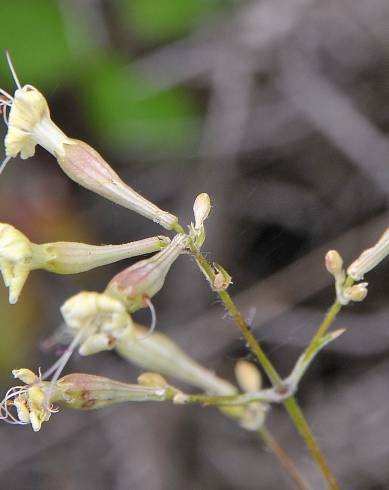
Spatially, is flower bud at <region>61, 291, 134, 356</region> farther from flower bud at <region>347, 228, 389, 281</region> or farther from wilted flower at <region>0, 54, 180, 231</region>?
flower bud at <region>347, 228, 389, 281</region>

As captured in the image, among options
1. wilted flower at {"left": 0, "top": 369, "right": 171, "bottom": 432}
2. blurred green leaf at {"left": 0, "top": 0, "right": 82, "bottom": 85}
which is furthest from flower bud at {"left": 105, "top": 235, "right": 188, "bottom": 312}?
blurred green leaf at {"left": 0, "top": 0, "right": 82, "bottom": 85}

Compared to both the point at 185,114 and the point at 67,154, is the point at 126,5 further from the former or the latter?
the point at 67,154

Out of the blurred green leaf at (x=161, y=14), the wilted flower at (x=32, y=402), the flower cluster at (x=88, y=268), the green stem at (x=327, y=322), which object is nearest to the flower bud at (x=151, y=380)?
the flower cluster at (x=88, y=268)

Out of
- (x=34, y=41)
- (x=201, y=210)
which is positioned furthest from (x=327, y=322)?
(x=34, y=41)

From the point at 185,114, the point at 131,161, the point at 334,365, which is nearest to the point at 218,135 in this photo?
the point at 185,114

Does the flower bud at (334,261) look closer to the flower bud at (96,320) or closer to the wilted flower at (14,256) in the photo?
the flower bud at (96,320)
